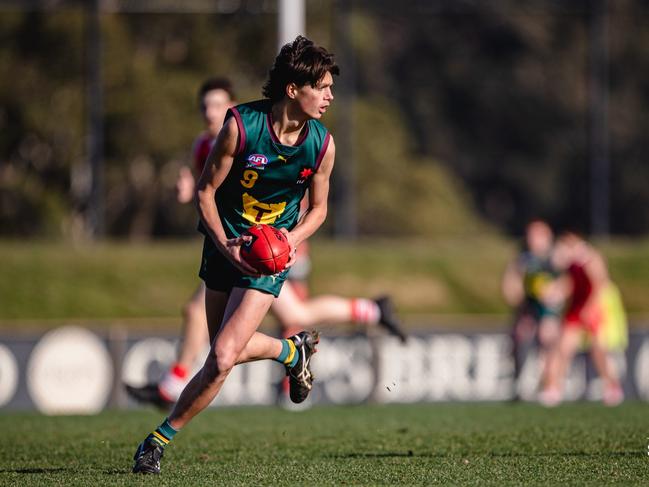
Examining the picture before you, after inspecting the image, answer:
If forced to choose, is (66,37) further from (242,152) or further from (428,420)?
(242,152)

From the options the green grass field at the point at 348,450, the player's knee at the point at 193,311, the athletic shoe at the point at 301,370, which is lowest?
the green grass field at the point at 348,450

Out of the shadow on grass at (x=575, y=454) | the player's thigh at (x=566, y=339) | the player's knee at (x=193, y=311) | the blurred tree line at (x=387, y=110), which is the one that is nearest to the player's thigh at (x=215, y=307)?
the shadow on grass at (x=575, y=454)

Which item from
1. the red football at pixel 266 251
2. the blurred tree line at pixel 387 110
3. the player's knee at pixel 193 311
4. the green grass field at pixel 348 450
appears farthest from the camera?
the blurred tree line at pixel 387 110

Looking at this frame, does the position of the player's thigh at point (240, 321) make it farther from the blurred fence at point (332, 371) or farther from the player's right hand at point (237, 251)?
the blurred fence at point (332, 371)

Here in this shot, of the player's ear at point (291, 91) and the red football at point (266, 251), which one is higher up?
the player's ear at point (291, 91)

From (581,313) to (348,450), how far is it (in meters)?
8.07

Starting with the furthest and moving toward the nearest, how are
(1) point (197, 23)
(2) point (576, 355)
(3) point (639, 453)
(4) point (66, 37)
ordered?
1. (1) point (197, 23)
2. (4) point (66, 37)
3. (2) point (576, 355)
4. (3) point (639, 453)

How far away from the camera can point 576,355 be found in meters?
17.8

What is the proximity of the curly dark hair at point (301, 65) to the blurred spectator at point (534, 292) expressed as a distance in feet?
31.9

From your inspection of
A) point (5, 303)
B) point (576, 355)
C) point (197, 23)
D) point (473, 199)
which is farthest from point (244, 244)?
point (473, 199)

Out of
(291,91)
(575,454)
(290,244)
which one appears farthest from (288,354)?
(575,454)

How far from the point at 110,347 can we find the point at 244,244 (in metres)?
9.95

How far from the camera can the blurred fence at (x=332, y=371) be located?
15.9 meters

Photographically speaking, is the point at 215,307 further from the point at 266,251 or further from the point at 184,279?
the point at 184,279
